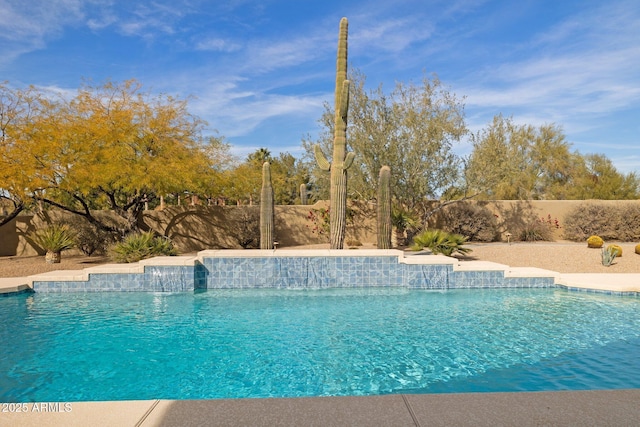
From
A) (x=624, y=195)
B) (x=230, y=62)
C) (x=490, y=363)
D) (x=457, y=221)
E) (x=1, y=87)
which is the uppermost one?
(x=230, y=62)

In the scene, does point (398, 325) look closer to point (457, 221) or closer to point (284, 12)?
point (284, 12)

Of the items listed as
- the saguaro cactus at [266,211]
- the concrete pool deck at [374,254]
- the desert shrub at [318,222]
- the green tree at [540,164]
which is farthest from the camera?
the green tree at [540,164]

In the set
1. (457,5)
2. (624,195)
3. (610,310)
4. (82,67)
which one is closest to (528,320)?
(610,310)

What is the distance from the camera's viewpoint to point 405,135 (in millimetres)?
18688

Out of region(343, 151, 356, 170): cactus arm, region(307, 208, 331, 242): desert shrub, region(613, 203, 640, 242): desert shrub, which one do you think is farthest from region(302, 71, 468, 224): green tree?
region(613, 203, 640, 242): desert shrub

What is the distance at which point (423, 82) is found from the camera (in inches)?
749

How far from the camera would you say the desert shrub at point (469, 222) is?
2164 centimetres

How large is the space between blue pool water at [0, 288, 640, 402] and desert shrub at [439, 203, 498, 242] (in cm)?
1105

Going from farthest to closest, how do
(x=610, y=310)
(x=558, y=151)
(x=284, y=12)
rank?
(x=558, y=151) < (x=284, y=12) < (x=610, y=310)

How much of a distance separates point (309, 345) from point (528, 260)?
12383mm

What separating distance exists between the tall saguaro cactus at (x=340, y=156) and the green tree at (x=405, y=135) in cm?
477

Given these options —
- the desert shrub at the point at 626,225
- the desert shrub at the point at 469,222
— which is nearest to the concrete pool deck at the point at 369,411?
the desert shrub at the point at 469,222

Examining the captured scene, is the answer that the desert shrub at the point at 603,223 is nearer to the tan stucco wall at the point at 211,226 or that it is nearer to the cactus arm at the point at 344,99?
the tan stucco wall at the point at 211,226

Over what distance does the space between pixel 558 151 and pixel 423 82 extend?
25.4 m
